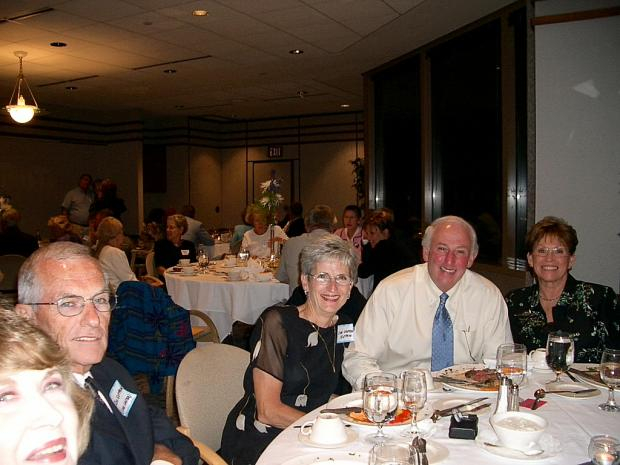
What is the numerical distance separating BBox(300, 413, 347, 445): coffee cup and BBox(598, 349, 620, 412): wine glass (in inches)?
38.6

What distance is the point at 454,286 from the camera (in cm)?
285

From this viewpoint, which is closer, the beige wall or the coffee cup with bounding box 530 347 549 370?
the coffee cup with bounding box 530 347 549 370

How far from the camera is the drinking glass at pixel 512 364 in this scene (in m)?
2.04

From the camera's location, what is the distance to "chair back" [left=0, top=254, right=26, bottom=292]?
5922 millimetres

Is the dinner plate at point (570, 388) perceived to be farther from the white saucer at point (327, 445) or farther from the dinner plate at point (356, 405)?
the white saucer at point (327, 445)

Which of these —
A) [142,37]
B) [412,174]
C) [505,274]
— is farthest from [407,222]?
[142,37]

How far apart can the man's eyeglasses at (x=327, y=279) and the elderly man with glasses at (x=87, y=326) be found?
83 cm

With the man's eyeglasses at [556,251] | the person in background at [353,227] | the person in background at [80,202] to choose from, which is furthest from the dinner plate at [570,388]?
the person in background at [80,202]

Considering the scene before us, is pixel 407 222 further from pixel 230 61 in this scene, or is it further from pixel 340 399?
pixel 340 399

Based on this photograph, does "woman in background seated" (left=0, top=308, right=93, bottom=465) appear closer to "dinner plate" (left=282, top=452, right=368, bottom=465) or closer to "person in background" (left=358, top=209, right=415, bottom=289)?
"dinner plate" (left=282, top=452, right=368, bottom=465)

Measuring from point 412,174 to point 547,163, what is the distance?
3386mm

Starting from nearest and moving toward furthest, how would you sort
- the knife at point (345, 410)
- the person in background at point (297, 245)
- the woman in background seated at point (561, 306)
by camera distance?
the knife at point (345, 410)
the woman in background seated at point (561, 306)
the person in background at point (297, 245)

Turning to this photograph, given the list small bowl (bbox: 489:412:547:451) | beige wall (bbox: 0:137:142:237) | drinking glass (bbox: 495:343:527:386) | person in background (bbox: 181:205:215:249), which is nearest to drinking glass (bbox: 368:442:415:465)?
small bowl (bbox: 489:412:547:451)

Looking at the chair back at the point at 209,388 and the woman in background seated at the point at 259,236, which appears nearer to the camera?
the chair back at the point at 209,388
